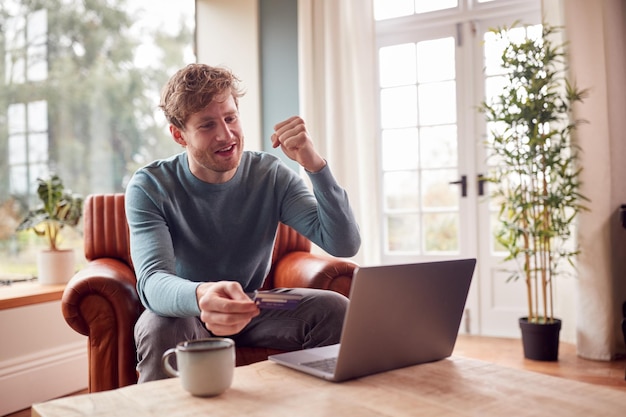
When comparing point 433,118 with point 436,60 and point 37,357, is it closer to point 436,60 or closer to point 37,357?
point 436,60

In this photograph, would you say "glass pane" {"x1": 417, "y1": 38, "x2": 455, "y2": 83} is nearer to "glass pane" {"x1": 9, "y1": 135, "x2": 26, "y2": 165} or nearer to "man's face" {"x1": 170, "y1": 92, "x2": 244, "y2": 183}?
"glass pane" {"x1": 9, "y1": 135, "x2": 26, "y2": 165}

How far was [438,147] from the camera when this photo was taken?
14.0ft

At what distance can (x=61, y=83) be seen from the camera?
3.88m

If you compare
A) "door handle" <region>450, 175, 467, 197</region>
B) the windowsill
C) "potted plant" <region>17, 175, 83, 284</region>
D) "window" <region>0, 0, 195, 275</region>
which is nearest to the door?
"door handle" <region>450, 175, 467, 197</region>

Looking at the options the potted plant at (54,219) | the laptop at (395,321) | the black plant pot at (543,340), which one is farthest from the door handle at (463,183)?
the laptop at (395,321)

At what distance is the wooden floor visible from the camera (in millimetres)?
3027

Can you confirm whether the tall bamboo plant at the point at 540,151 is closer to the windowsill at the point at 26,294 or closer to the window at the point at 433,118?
the window at the point at 433,118

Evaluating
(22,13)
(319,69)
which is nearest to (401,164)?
(319,69)

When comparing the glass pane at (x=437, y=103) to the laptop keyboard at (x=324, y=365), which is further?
the glass pane at (x=437, y=103)

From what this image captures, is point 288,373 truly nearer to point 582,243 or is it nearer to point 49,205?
point 49,205

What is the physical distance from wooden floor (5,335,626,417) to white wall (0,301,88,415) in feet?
0.31

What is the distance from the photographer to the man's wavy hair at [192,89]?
1.80m

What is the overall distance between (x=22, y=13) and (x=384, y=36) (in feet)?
7.40

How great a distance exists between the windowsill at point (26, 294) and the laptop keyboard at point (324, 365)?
1921 millimetres
